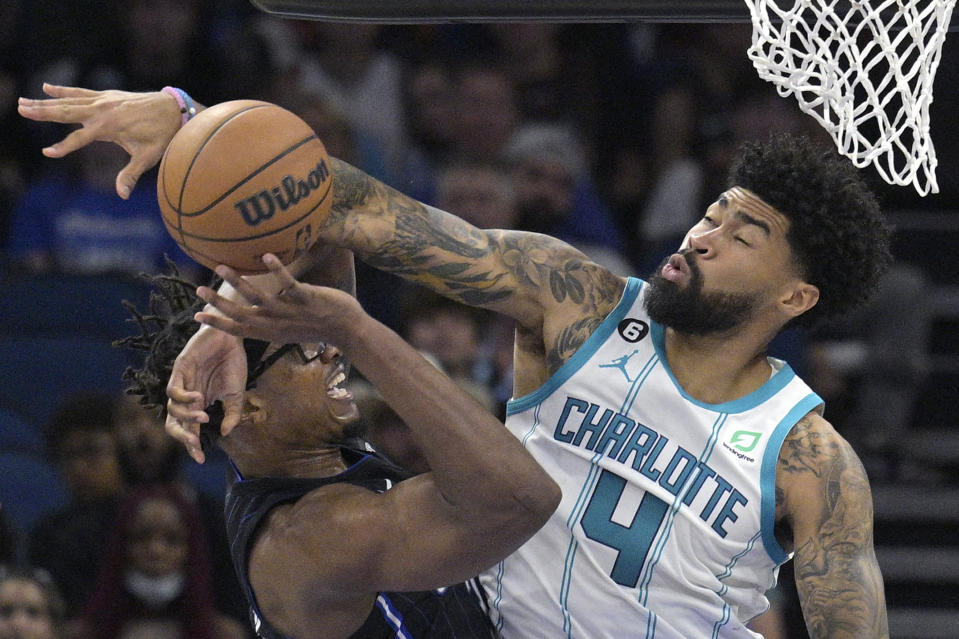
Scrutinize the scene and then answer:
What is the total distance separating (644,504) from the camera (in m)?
3.10

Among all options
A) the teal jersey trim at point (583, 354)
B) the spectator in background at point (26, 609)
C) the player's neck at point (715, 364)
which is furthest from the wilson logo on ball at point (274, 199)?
the spectator in background at point (26, 609)

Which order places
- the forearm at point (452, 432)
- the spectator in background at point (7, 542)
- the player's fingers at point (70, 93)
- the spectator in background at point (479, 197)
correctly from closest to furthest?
the forearm at point (452, 432), the player's fingers at point (70, 93), the spectator in background at point (7, 542), the spectator in background at point (479, 197)

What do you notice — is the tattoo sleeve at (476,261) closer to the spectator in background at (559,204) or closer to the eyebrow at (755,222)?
the eyebrow at (755,222)

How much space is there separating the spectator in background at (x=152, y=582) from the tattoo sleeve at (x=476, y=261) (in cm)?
209

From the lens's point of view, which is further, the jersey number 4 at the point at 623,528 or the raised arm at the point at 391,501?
the jersey number 4 at the point at 623,528

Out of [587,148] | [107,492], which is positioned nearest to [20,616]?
[107,492]

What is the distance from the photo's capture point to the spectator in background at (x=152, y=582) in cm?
473

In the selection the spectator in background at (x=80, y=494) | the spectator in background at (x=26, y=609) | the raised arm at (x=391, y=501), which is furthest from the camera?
the spectator in background at (x=80, y=494)

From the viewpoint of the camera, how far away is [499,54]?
6484mm

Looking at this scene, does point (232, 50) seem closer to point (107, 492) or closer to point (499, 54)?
point (499, 54)

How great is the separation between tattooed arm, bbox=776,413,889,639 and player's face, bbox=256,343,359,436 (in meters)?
1.04

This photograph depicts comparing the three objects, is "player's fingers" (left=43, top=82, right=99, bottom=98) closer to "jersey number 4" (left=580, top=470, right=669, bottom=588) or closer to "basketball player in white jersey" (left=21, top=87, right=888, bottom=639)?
"basketball player in white jersey" (left=21, top=87, right=888, bottom=639)

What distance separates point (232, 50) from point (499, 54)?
1275 millimetres

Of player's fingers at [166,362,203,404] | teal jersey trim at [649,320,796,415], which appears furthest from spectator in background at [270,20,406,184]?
player's fingers at [166,362,203,404]
